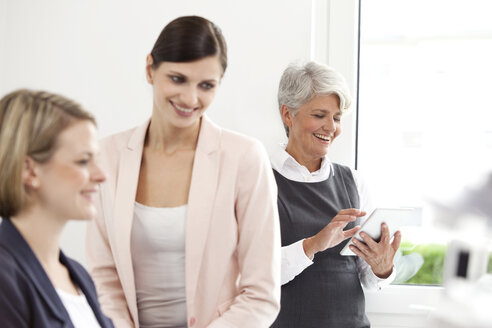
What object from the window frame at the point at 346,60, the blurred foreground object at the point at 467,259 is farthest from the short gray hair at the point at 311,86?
the blurred foreground object at the point at 467,259

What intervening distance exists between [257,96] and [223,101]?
5.9 inches

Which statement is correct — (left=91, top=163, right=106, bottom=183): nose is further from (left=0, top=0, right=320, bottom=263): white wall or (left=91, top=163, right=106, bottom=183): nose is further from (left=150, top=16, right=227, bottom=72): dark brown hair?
(left=0, top=0, right=320, bottom=263): white wall

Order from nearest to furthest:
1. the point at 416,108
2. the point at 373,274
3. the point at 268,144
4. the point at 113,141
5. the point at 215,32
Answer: the point at 215,32 < the point at 113,141 < the point at 373,274 < the point at 268,144 < the point at 416,108

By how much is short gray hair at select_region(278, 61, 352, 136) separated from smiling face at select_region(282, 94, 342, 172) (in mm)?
20

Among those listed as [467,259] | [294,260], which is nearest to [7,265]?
[467,259]

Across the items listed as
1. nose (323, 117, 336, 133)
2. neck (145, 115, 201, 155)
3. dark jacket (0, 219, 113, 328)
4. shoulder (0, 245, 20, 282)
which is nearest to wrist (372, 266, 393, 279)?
nose (323, 117, 336, 133)

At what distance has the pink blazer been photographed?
1.65m

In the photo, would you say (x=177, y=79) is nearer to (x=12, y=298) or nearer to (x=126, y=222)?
(x=126, y=222)

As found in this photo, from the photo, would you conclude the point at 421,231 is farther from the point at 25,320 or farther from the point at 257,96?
the point at 25,320

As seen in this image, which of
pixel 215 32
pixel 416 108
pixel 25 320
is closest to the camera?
pixel 25 320

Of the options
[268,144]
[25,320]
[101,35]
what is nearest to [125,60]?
[101,35]

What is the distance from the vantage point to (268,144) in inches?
105

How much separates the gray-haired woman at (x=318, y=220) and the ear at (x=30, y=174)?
1.11 meters

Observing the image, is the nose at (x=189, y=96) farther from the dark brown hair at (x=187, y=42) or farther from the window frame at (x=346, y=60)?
the window frame at (x=346, y=60)
